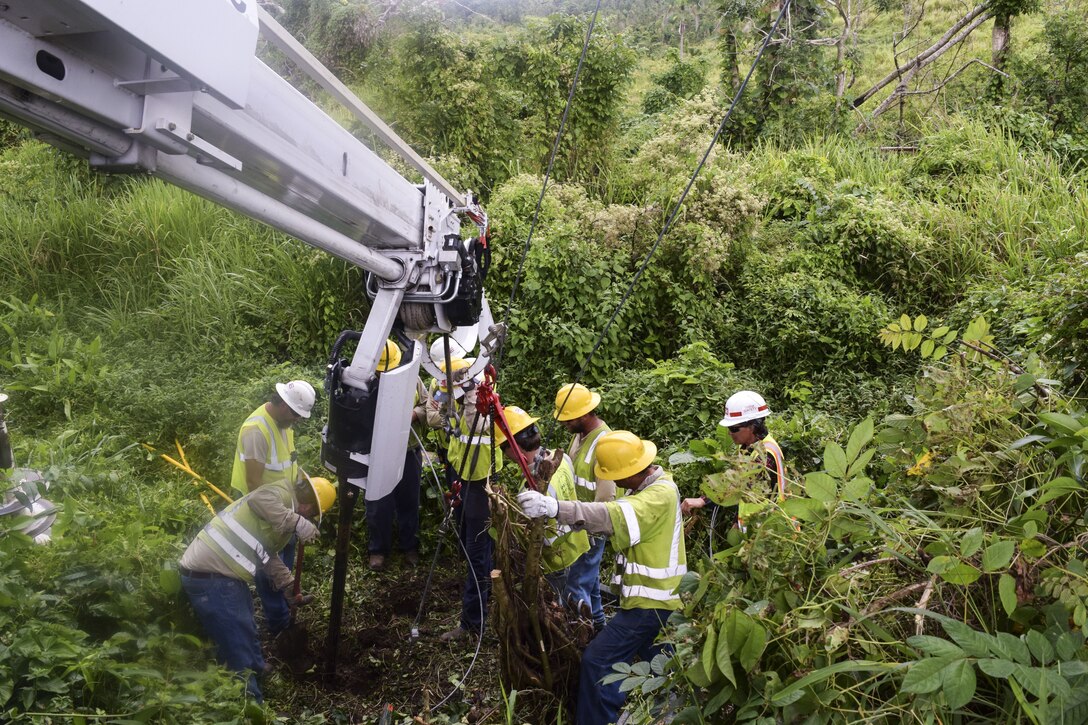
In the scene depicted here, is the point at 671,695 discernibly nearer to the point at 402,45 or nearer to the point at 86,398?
the point at 86,398

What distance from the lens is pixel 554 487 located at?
461 cm

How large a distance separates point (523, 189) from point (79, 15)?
7224 mm

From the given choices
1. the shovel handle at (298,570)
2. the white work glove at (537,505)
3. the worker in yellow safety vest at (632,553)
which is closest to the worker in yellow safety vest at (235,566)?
the shovel handle at (298,570)

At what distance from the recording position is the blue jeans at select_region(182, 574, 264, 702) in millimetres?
4291

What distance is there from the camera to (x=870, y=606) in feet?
8.14

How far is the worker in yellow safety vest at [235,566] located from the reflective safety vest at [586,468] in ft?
5.89

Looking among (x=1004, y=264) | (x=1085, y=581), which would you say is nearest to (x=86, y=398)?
(x=1085, y=581)

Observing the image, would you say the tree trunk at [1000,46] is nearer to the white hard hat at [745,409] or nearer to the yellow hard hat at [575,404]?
the white hard hat at [745,409]

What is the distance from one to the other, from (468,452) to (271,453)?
53.4 inches

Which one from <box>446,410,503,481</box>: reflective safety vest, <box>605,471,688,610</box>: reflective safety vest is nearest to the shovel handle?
<box>446,410,503,481</box>: reflective safety vest

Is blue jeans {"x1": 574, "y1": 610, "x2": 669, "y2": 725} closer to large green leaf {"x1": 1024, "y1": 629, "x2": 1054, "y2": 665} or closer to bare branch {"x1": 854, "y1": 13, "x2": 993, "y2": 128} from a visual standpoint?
large green leaf {"x1": 1024, "y1": 629, "x2": 1054, "y2": 665}

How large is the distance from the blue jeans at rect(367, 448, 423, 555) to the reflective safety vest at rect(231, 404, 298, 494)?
40.1 inches

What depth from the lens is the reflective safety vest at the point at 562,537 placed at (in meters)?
4.11

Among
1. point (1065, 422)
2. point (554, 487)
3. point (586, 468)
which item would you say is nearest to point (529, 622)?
point (554, 487)
